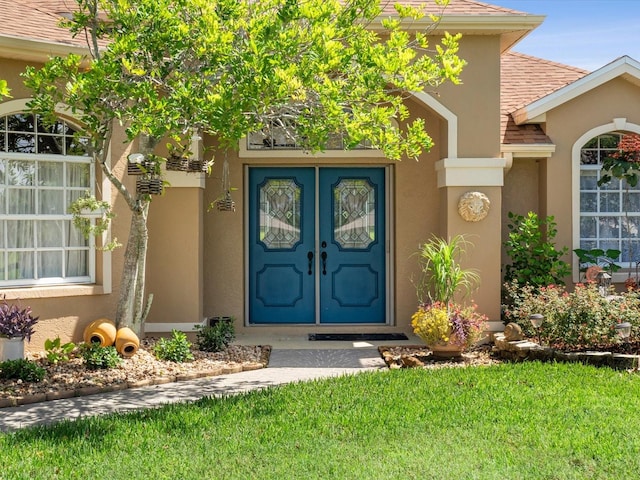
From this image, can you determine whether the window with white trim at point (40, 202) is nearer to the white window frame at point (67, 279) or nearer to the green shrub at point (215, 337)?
the white window frame at point (67, 279)

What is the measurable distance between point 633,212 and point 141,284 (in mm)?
7477

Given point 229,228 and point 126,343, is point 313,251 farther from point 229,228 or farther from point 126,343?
point 126,343

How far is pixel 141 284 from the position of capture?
9531 millimetres

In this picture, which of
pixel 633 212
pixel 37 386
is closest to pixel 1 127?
pixel 37 386

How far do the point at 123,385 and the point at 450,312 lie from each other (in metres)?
4.00

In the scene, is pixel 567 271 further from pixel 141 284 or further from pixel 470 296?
pixel 141 284

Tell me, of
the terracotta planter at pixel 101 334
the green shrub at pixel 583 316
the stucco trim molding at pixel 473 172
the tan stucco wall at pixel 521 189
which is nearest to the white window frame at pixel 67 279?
the terracotta planter at pixel 101 334

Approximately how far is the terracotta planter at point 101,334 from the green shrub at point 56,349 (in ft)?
0.72

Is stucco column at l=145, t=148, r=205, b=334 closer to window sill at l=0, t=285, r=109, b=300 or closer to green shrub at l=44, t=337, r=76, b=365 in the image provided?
window sill at l=0, t=285, r=109, b=300

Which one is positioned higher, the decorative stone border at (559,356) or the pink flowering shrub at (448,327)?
the pink flowering shrub at (448,327)

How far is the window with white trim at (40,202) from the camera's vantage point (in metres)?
9.59

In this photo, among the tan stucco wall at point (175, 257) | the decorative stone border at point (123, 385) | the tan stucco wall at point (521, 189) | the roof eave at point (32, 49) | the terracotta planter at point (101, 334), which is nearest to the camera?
the decorative stone border at point (123, 385)

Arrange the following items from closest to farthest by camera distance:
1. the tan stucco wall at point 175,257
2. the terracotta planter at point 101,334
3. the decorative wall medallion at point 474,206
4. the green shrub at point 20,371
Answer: the green shrub at point 20,371
the terracotta planter at point 101,334
the decorative wall medallion at point 474,206
the tan stucco wall at point 175,257

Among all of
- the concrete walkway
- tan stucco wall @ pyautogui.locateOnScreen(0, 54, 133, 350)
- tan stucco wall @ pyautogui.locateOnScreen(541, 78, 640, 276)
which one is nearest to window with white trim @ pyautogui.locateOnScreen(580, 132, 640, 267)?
tan stucco wall @ pyautogui.locateOnScreen(541, 78, 640, 276)
